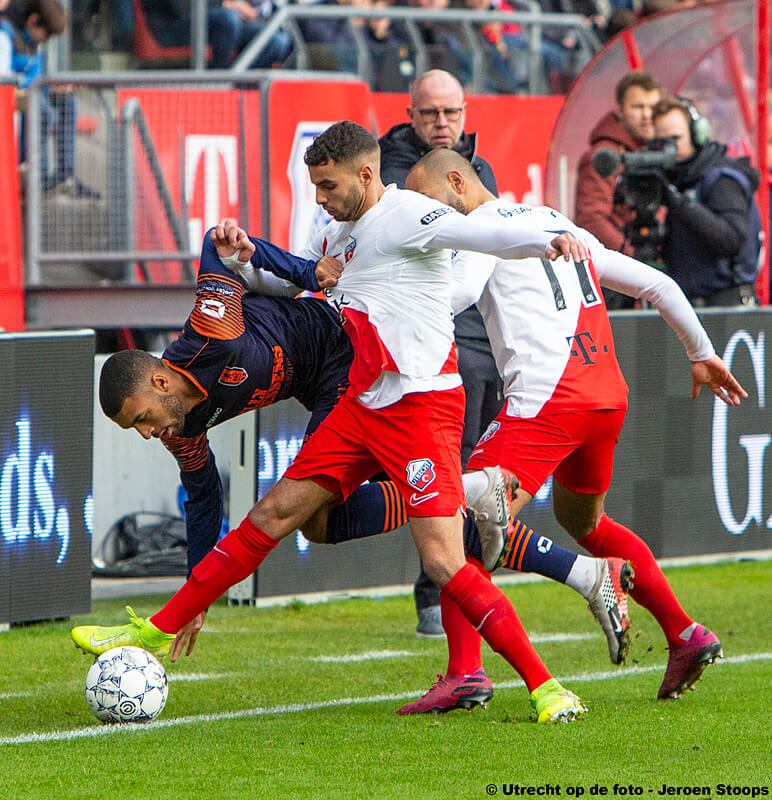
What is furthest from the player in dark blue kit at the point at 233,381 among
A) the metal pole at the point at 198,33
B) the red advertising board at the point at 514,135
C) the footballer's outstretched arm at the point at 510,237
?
the metal pole at the point at 198,33

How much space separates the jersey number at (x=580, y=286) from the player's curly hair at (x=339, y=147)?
37.4 inches

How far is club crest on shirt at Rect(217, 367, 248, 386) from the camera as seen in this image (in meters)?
5.40

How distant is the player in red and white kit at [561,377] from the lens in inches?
222

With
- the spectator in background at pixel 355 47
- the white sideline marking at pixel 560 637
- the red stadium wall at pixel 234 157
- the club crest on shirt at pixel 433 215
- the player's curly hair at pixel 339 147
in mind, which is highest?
the spectator in background at pixel 355 47

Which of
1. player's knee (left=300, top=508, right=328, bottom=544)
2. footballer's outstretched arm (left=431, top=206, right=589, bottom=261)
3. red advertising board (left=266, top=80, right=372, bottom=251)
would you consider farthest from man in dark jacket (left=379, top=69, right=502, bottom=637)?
red advertising board (left=266, top=80, right=372, bottom=251)

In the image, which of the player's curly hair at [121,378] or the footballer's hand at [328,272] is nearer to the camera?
the player's curly hair at [121,378]

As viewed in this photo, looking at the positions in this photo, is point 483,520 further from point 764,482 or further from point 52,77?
point 52,77

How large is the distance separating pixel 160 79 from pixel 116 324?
1.69 metres

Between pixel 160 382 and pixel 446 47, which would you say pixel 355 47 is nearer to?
pixel 446 47

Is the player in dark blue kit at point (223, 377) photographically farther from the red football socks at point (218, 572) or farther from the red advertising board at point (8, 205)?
the red advertising board at point (8, 205)

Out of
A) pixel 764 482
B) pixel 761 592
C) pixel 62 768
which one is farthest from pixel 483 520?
pixel 764 482

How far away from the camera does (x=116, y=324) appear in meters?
10.6

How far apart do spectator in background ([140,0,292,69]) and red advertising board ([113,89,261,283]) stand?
2.35m

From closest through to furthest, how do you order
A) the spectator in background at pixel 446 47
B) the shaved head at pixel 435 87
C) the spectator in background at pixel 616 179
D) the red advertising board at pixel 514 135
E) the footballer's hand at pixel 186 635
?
the footballer's hand at pixel 186 635
the shaved head at pixel 435 87
the spectator in background at pixel 616 179
the red advertising board at pixel 514 135
the spectator in background at pixel 446 47
